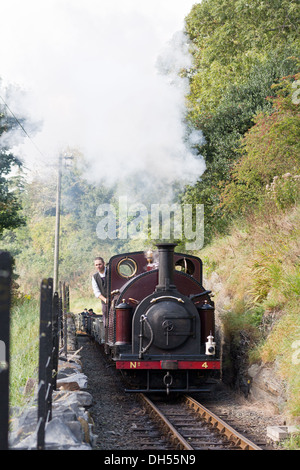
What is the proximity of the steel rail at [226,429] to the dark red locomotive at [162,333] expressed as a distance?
1.90 feet

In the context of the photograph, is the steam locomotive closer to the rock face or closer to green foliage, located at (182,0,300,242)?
the rock face

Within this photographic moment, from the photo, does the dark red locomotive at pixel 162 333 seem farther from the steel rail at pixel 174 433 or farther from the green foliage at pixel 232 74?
the green foliage at pixel 232 74

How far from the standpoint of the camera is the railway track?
5882 millimetres

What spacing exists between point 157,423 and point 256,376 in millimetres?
1973

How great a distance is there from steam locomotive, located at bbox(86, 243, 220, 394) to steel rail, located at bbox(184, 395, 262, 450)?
563 millimetres

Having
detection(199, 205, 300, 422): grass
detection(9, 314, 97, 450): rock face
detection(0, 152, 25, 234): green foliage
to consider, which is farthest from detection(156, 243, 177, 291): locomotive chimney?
detection(0, 152, 25, 234): green foliage

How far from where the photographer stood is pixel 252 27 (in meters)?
21.6

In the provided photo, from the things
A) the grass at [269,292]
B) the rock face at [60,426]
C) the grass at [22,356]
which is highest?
the grass at [269,292]

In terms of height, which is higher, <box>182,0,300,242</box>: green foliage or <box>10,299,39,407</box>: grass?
<box>182,0,300,242</box>: green foliage

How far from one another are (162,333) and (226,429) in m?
2.00

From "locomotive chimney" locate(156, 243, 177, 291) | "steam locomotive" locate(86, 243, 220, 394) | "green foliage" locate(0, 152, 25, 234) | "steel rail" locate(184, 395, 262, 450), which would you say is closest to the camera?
"steel rail" locate(184, 395, 262, 450)

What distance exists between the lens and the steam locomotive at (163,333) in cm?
802

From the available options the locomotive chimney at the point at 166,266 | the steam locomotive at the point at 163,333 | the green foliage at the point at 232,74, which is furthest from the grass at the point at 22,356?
the green foliage at the point at 232,74
